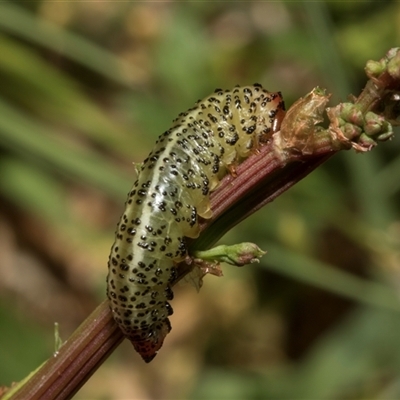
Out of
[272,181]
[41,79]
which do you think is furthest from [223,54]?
[272,181]

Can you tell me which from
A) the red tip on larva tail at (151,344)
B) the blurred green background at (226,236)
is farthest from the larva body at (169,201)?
the blurred green background at (226,236)

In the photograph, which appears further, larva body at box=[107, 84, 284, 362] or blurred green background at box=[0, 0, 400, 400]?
blurred green background at box=[0, 0, 400, 400]

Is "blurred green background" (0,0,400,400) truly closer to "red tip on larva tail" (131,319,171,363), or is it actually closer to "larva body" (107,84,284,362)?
"larva body" (107,84,284,362)

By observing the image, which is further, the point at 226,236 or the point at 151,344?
the point at 226,236

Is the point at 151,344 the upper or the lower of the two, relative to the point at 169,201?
lower

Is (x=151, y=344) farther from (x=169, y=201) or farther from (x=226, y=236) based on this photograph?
(x=226, y=236)

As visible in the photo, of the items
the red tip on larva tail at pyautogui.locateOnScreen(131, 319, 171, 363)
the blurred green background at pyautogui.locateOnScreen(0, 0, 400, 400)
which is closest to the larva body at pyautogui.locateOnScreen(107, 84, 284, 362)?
the red tip on larva tail at pyautogui.locateOnScreen(131, 319, 171, 363)

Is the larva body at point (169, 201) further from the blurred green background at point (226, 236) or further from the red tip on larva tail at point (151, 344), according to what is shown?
the blurred green background at point (226, 236)

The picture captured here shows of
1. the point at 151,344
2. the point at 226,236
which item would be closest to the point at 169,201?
the point at 151,344
